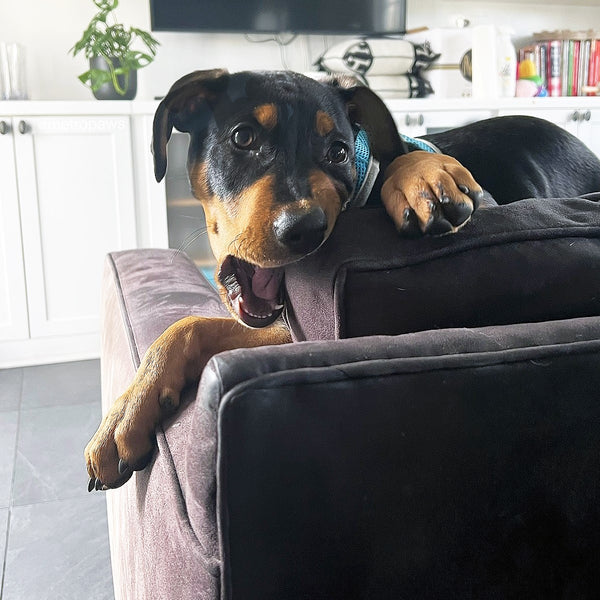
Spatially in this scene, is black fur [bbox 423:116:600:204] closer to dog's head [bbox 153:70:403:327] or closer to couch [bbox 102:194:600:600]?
dog's head [bbox 153:70:403:327]

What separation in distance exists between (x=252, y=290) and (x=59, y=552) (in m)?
0.92

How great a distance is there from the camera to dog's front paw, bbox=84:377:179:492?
0.73 metres

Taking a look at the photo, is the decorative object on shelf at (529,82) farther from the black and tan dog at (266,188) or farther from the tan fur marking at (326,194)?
the tan fur marking at (326,194)

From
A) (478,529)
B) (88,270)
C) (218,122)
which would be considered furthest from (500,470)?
(88,270)

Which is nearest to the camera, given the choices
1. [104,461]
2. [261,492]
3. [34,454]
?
[261,492]

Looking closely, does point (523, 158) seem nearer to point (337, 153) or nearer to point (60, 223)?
point (337, 153)

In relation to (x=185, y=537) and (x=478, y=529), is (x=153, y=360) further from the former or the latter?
(x=478, y=529)

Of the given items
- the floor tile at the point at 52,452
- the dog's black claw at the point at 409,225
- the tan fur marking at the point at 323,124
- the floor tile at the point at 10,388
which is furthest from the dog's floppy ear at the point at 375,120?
the floor tile at the point at 10,388

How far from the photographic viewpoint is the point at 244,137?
105 centimetres

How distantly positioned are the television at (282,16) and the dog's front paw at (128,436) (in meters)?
2.91

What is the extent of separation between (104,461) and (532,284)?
47 cm

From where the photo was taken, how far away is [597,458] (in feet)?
1.93

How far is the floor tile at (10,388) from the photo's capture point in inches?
96.0

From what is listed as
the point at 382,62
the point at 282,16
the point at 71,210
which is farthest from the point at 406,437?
the point at 282,16
